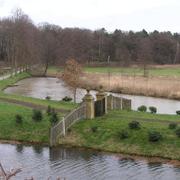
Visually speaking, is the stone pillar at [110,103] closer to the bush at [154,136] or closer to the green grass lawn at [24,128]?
the green grass lawn at [24,128]

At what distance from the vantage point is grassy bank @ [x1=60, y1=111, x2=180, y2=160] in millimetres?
25391

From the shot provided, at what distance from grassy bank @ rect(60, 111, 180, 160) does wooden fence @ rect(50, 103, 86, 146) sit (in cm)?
35

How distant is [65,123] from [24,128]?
3.26 meters

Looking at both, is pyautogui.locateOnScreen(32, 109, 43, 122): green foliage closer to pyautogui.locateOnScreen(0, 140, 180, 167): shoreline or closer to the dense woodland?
pyautogui.locateOnScreen(0, 140, 180, 167): shoreline

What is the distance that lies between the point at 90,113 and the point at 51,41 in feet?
289

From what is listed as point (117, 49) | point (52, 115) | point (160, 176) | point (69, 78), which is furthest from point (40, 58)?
point (160, 176)

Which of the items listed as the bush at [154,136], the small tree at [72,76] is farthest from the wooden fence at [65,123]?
the small tree at [72,76]

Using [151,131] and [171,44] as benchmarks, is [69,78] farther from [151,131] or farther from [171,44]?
[171,44]

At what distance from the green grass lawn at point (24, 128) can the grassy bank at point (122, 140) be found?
1.86m

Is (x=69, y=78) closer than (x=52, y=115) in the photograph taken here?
No

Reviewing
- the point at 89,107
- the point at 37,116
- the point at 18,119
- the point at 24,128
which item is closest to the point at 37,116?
the point at 37,116

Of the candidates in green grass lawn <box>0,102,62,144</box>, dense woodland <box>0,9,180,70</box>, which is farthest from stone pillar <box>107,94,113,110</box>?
dense woodland <box>0,9,180,70</box>

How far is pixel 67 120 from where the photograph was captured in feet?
94.8

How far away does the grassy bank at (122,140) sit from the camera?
25.4m
